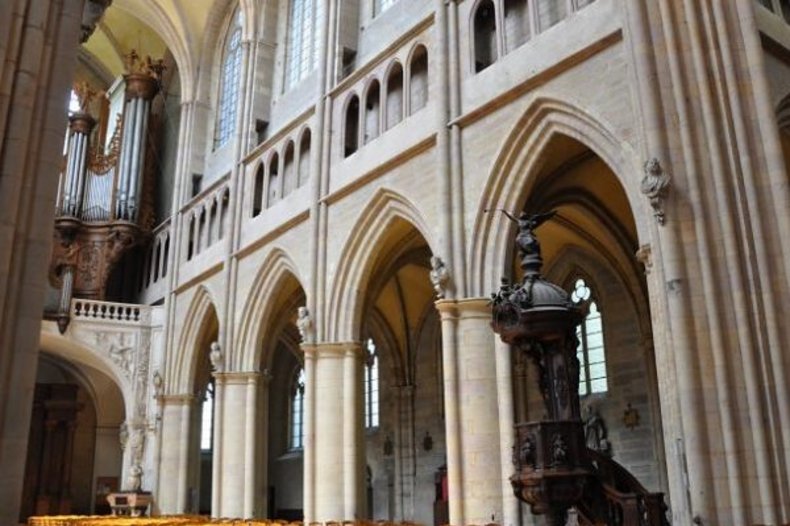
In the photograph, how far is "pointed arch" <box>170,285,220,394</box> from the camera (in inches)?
827

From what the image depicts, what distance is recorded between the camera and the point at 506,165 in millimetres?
11641

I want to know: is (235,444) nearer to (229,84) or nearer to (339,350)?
(339,350)

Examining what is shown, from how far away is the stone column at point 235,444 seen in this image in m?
17.2

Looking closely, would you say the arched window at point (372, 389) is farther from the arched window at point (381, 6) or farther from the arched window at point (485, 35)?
the arched window at point (485, 35)

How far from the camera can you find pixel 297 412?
26.1 metres

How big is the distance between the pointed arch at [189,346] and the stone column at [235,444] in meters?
2.90

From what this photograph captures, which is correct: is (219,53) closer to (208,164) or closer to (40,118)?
(208,164)

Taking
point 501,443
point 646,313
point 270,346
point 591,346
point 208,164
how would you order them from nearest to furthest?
point 501,443, point 646,313, point 591,346, point 270,346, point 208,164

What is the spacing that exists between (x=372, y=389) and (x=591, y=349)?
8.14 meters

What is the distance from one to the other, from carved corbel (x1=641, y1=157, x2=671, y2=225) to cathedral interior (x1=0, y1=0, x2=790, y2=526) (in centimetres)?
2

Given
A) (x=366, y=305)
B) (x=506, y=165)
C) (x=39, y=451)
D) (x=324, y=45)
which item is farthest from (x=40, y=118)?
(x=39, y=451)

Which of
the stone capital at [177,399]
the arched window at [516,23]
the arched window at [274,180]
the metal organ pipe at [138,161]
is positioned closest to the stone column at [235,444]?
the stone capital at [177,399]

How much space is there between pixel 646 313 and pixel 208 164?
13.6m

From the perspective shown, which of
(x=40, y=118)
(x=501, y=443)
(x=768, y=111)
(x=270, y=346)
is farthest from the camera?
(x=270, y=346)
